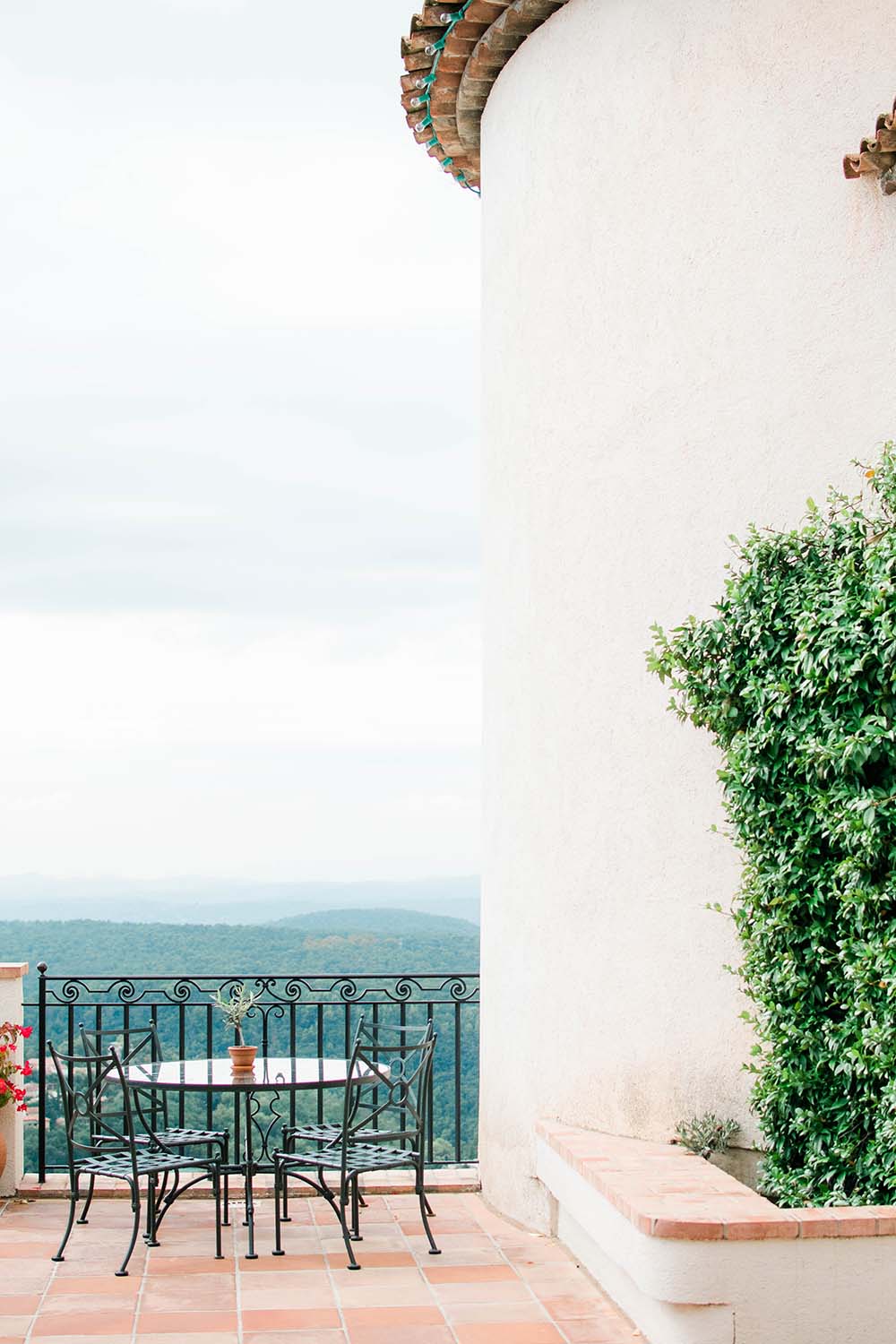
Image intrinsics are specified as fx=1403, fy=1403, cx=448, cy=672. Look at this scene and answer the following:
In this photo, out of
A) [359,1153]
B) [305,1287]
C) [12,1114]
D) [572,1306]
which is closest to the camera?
[572,1306]

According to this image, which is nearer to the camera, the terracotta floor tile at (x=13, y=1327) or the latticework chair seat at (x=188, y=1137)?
the terracotta floor tile at (x=13, y=1327)

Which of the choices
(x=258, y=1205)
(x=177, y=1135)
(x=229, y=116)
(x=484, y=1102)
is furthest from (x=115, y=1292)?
(x=229, y=116)

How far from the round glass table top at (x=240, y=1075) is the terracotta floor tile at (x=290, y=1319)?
1.09 meters

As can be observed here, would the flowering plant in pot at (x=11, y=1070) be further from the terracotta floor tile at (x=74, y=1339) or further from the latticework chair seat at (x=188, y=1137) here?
the terracotta floor tile at (x=74, y=1339)

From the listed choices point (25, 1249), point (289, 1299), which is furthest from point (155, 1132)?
point (289, 1299)

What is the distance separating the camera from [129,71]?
12164 mm

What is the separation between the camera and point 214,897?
30.5 meters

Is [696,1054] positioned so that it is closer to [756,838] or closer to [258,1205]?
[756,838]

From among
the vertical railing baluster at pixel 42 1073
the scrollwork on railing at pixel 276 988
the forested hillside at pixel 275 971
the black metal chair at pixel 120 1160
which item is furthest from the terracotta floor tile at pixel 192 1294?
the scrollwork on railing at pixel 276 988

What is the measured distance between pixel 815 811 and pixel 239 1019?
3.19 meters

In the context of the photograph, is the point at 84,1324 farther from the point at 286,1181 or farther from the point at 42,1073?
the point at 42,1073

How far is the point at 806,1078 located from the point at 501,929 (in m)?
2.10

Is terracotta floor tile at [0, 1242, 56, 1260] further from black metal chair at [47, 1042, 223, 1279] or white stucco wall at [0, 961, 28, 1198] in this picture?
white stucco wall at [0, 961, 28, 1198]

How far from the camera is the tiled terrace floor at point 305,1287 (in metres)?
5.09
